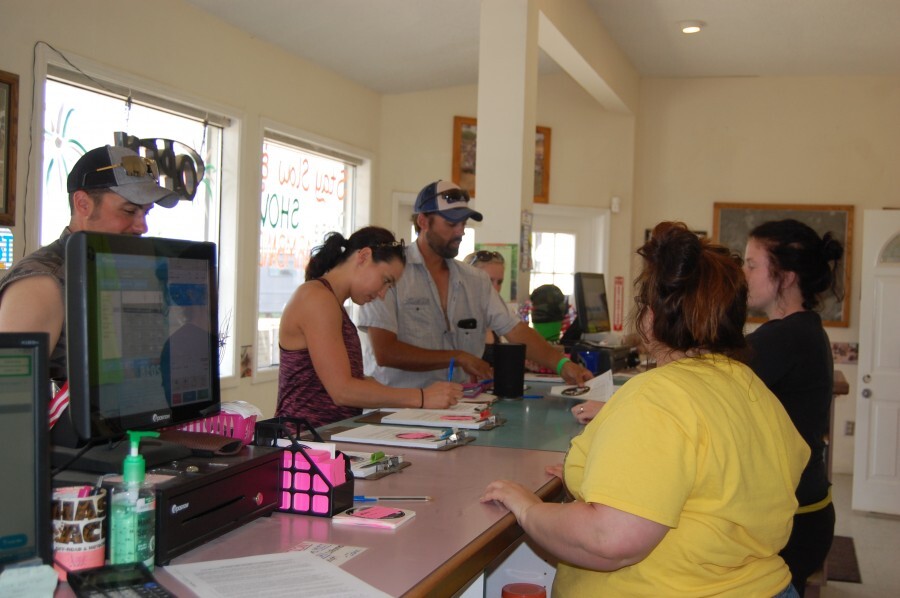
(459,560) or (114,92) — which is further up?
(114,92)

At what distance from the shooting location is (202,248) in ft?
4.96

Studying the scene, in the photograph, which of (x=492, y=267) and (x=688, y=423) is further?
(x=492, y=267)

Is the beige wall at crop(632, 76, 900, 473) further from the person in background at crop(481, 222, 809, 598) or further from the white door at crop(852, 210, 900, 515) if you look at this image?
the person in background at crop(481, 222, 809, 598)

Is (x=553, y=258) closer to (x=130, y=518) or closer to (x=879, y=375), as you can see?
(x=879, y=375)

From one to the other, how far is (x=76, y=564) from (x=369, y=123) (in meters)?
5.74

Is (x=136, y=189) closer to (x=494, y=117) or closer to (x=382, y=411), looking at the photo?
(x=382, y=411)

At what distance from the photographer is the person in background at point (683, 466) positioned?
133 centimetres

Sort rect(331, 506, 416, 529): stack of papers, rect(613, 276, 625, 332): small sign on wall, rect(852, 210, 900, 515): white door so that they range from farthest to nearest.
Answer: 1. rect(613, 276, 625, 332): small sign on wall
2. rect(852, 210, 900, 515): white door
3. rect(331, 506, 416, 529): stack of papers

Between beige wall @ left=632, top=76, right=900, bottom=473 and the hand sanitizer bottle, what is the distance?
248 inches

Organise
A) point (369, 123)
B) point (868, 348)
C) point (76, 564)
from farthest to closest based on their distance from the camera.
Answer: point (369, 123) < point (868, 348) < point (76, 564)

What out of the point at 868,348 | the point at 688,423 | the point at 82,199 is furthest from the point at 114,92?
the point at 868,348

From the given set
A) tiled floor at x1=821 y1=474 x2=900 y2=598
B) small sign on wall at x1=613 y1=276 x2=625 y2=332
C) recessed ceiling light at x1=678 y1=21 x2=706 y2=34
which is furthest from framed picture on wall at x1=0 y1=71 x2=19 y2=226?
small sign on wall at x1=613 y1=276 x2=625 y2=332

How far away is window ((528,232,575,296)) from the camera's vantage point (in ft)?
23.5

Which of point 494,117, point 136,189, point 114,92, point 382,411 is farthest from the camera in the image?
point 494,117
